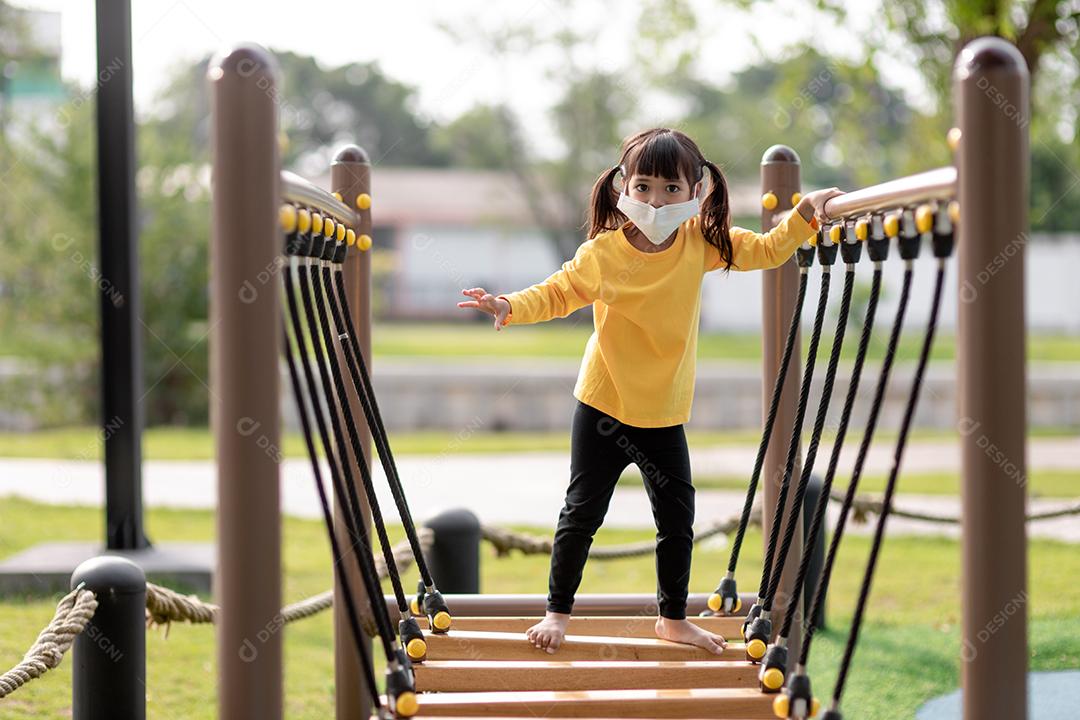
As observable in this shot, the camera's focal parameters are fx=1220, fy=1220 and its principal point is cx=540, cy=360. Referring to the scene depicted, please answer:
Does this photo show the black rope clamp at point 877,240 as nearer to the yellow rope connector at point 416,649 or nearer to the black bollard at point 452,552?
the yellow rope connector at point 416,649

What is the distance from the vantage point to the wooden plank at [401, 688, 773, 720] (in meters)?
2.00

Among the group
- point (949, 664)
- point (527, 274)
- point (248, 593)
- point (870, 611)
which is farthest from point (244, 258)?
point (527, 274)

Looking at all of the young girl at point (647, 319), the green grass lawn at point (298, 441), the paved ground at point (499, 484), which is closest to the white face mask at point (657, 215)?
the young girl at point (647, 319)

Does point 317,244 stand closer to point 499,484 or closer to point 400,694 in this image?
point 400,694

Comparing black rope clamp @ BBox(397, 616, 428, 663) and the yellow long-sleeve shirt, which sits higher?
the yellow long-sleeve shirt

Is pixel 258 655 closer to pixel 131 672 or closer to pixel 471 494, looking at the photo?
pixel 131 672

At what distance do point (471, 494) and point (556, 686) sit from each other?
213 inches

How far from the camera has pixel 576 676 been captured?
7.06 feet

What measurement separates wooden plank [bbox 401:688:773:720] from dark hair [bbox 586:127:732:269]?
796 millimetres

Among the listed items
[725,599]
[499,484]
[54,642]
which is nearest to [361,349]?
[54,642]

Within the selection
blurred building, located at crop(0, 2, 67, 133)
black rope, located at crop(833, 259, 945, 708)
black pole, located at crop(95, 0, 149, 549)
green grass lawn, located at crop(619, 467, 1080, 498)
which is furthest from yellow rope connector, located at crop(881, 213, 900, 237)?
blurred building, located at crop(0, 2, 67, 133)

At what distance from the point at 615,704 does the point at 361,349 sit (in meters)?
0.93

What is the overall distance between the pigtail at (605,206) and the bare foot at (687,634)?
2.50 ft

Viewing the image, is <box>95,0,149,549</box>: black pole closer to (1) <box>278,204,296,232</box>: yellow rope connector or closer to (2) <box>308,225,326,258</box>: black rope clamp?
(2) <box>308,225,326,258</box>: black rope clamp
